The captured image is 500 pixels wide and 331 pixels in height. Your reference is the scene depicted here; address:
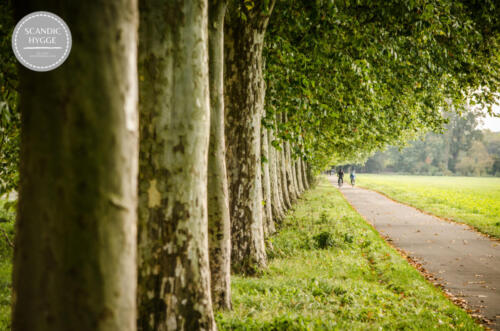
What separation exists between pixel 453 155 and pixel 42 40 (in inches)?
5216

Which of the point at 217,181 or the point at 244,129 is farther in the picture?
the point at 244,129

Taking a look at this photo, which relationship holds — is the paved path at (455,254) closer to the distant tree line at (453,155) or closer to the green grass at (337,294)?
the green grass at (337,294)

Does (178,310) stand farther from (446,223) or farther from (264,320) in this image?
(446,223)

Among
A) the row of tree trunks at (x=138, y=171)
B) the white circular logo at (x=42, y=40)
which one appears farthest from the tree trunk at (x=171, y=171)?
the white circular logo at (x=42, y=40)

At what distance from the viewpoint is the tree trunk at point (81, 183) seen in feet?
5.19

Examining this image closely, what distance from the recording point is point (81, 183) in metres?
1.59

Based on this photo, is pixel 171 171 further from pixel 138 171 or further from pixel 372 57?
pixel 372 57

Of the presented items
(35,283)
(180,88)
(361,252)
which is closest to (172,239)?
(180,88)

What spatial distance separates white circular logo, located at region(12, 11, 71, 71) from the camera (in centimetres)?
169

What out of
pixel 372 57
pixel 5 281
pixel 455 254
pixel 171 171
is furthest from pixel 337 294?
pixel 372 57

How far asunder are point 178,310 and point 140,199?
106cm

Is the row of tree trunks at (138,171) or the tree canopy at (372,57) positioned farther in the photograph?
the tree canopy at (372,57)

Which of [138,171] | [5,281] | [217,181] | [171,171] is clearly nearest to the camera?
[171,171]

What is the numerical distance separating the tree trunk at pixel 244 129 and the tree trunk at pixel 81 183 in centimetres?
535
